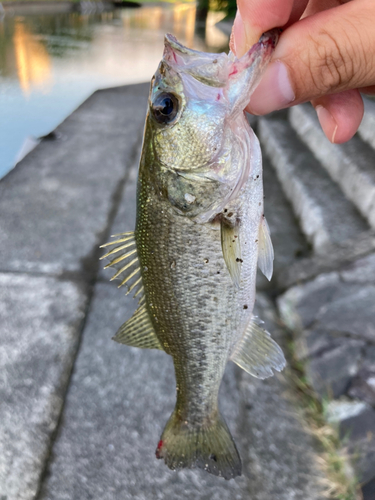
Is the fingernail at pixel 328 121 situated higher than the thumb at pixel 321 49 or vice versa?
the thumb at pixel 321 49

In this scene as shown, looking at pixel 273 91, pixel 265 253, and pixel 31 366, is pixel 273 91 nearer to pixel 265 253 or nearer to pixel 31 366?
pixel 265 253

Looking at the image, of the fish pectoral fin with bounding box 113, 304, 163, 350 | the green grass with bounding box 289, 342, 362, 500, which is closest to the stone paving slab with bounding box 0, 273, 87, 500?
the fish pectoral fin with bounding box 113, 304, 163, 350

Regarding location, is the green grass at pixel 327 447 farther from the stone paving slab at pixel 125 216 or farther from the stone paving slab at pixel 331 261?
the stone paving slab at pixel 125 216

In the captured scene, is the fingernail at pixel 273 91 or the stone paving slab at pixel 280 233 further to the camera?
the stone paving slab at pixel 280 233

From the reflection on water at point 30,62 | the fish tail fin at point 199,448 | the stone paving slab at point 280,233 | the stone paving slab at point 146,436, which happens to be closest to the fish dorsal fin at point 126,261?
the fish tail fin at point 199,448

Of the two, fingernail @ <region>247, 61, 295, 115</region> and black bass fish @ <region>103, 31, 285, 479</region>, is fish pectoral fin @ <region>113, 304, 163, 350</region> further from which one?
fingernail @ <region>247, 61, 295, 115</region>

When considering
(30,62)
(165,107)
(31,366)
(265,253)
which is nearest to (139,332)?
(265,253)
